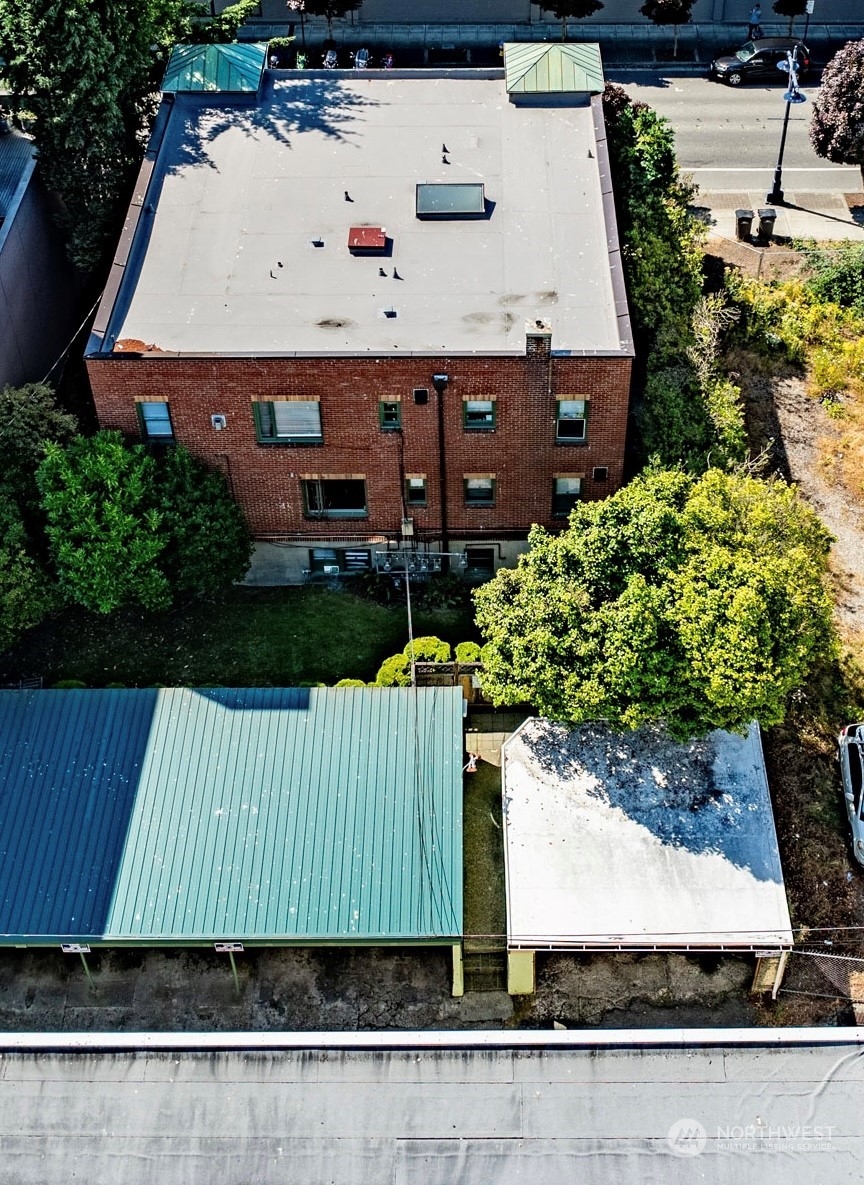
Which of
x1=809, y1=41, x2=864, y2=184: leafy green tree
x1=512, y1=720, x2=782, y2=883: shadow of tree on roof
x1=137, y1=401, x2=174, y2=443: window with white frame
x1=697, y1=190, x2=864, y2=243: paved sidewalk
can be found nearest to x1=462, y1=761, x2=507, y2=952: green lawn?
x1=512, y1=720, x2=782, y2=883: shadow of tree on roof

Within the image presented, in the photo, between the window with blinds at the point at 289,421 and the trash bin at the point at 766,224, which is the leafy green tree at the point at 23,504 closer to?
the window with blinds at the point at 289,421

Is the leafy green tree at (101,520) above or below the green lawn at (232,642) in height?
above

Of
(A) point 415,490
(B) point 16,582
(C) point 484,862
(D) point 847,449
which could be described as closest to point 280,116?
(A) point 415,490

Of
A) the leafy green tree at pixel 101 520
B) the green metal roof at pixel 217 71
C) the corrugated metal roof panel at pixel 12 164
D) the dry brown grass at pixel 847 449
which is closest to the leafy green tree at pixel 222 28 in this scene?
the green metal roof at pixel 217 71

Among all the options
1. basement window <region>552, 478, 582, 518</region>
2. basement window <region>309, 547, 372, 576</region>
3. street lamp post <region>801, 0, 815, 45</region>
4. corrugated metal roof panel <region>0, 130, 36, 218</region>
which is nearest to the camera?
basement window <region>552, 478, 582, 518</region>

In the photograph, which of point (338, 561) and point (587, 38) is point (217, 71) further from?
point (587, 38)

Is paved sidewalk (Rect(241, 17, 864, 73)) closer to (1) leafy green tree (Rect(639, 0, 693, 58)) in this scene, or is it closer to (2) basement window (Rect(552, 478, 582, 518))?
(1) leafy green tree (Rect(639, 0, 693, 58))
